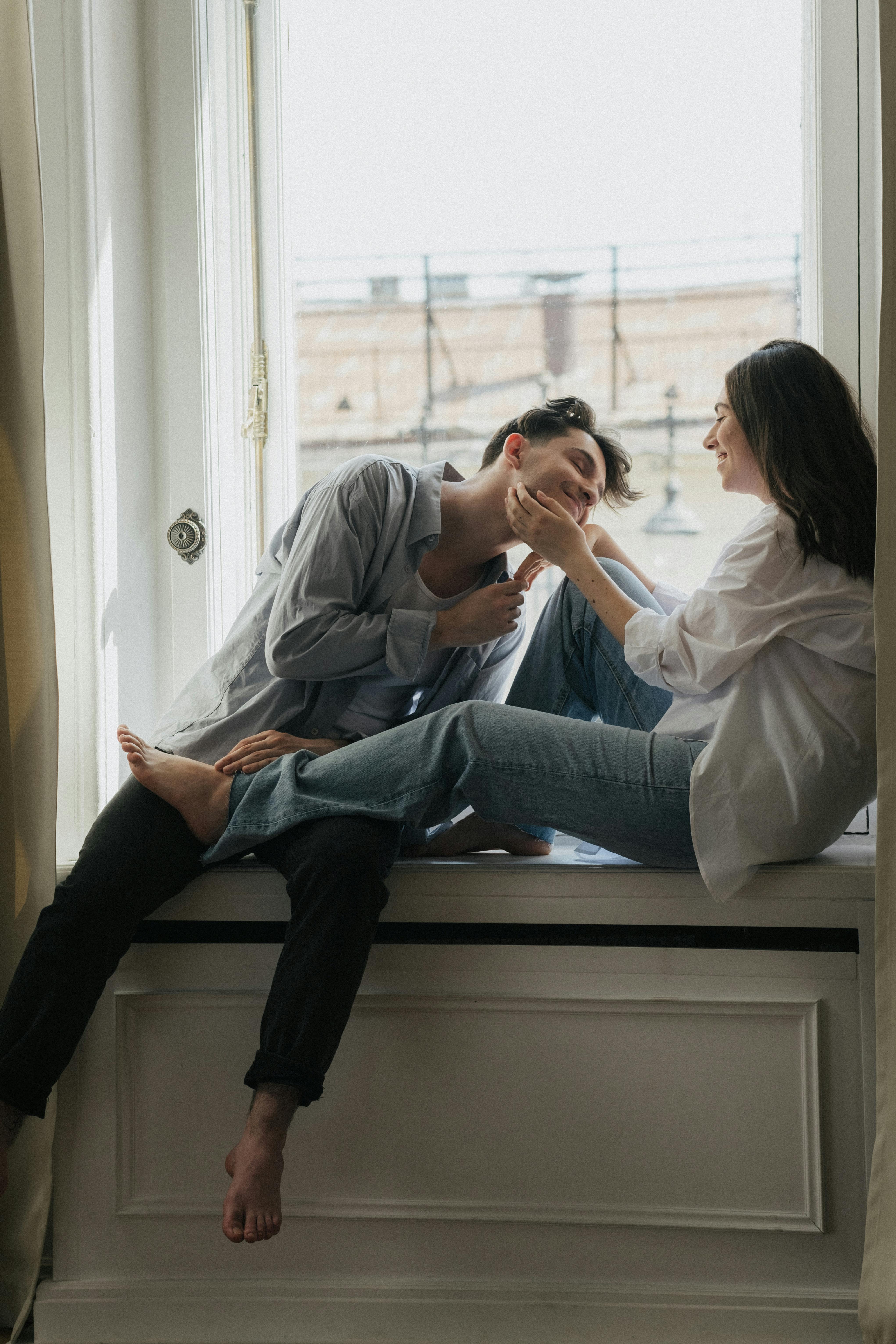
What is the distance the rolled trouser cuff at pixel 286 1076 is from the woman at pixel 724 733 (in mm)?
277

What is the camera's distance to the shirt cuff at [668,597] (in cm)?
170

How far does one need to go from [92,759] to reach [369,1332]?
2.82ft

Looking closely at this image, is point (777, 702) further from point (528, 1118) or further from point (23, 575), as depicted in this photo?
point (23, 575)

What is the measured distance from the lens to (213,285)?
1.83 meters

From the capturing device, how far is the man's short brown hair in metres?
1.65

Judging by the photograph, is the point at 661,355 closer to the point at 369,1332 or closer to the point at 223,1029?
the point at 223,1029

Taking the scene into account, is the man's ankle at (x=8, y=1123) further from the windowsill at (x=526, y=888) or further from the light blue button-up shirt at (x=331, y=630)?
the light blue button-up shirt at (x=331, y=630)

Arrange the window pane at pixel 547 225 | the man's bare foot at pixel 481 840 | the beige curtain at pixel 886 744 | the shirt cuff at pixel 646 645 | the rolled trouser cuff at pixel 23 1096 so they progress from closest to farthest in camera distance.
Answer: the beige curtain at pixel 886 744 → the rolled trouser cuff at pixel 23 1096 → the shirt cuff at pixel 646 645 → the man's bare foot at pixel 481 840 → the window pane at pixel 547 225

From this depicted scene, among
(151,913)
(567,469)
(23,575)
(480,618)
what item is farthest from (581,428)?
(151,913)

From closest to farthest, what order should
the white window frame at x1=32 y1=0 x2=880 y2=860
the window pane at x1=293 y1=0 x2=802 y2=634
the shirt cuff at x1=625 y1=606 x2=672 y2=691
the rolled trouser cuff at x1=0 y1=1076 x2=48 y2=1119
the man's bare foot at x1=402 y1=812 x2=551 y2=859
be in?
1. the rolled trouser cuff at x1=0 y1=1076 x2=48 y2=1119
2. the shirt cuff at x1=625 y1=606 x2=672 y2=691
3. the man's bare foot at x1=402 y1=812 x2=551 y2=859
4. the white window frame at x1=32 y1=0 x2=880 y2=860
5. the window pane at x1=293 y1=0 x2=802 y2=634

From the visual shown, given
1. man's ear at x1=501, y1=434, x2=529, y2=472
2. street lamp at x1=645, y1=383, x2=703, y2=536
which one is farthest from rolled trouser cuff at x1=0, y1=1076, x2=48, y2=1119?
street lamp at x1=645, y1=383, x2=703, y2=536

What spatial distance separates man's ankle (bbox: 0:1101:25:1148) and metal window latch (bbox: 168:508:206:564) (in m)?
0.89

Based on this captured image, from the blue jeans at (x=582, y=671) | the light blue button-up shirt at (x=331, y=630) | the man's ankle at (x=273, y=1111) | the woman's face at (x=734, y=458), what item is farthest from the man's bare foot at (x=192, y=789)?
the woman's face at (x=734, y=458)

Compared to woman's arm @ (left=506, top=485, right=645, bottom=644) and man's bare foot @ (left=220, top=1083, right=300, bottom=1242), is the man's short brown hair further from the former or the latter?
man's bare foot @ (left=220, top=1083, right=300, bottom=1242)
